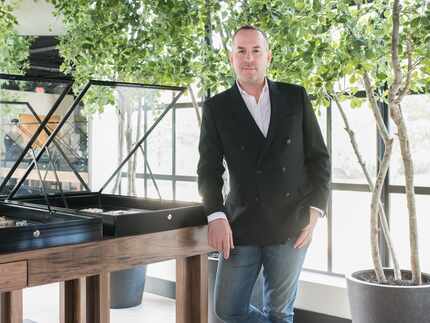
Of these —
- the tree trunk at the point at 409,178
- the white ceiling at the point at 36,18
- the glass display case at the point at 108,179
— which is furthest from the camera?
the white ceiling at the point at 36,18

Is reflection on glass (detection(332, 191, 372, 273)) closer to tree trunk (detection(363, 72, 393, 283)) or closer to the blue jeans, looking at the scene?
tree trunk (detection(363, 72, 393, 283))

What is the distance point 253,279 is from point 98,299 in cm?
70

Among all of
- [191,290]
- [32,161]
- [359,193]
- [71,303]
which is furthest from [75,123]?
[359,193]

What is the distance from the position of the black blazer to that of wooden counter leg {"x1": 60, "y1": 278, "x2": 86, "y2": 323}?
92 cm

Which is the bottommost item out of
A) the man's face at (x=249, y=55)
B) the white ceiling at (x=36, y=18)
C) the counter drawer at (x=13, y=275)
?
the counter drawer at (x=13, y=275)

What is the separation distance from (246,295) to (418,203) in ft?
6.02

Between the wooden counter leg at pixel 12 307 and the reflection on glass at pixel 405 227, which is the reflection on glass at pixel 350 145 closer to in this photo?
the reflection on glass at pixel 405 227

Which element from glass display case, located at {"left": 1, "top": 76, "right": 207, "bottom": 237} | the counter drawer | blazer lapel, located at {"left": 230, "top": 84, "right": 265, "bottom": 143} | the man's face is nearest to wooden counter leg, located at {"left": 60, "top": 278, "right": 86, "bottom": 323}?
glass display case, located at {"left": 1, "top": 76, "right": 207, "bottom": 237}

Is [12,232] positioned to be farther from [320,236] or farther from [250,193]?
[320,236]

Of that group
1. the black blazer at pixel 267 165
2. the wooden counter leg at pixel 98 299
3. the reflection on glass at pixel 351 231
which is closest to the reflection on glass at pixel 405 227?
the reflection on glass at pixel 351 231

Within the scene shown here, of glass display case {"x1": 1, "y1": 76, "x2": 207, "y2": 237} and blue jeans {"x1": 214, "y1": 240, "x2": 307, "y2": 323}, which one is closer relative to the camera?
glass display case {"x1": 1, "y1": 76, "x2": 207, "y2": 237}

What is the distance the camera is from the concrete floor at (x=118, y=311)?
4.18 meters

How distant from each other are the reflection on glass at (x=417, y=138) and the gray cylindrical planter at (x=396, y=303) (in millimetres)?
1148

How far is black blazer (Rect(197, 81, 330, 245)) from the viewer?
2.26 meters
